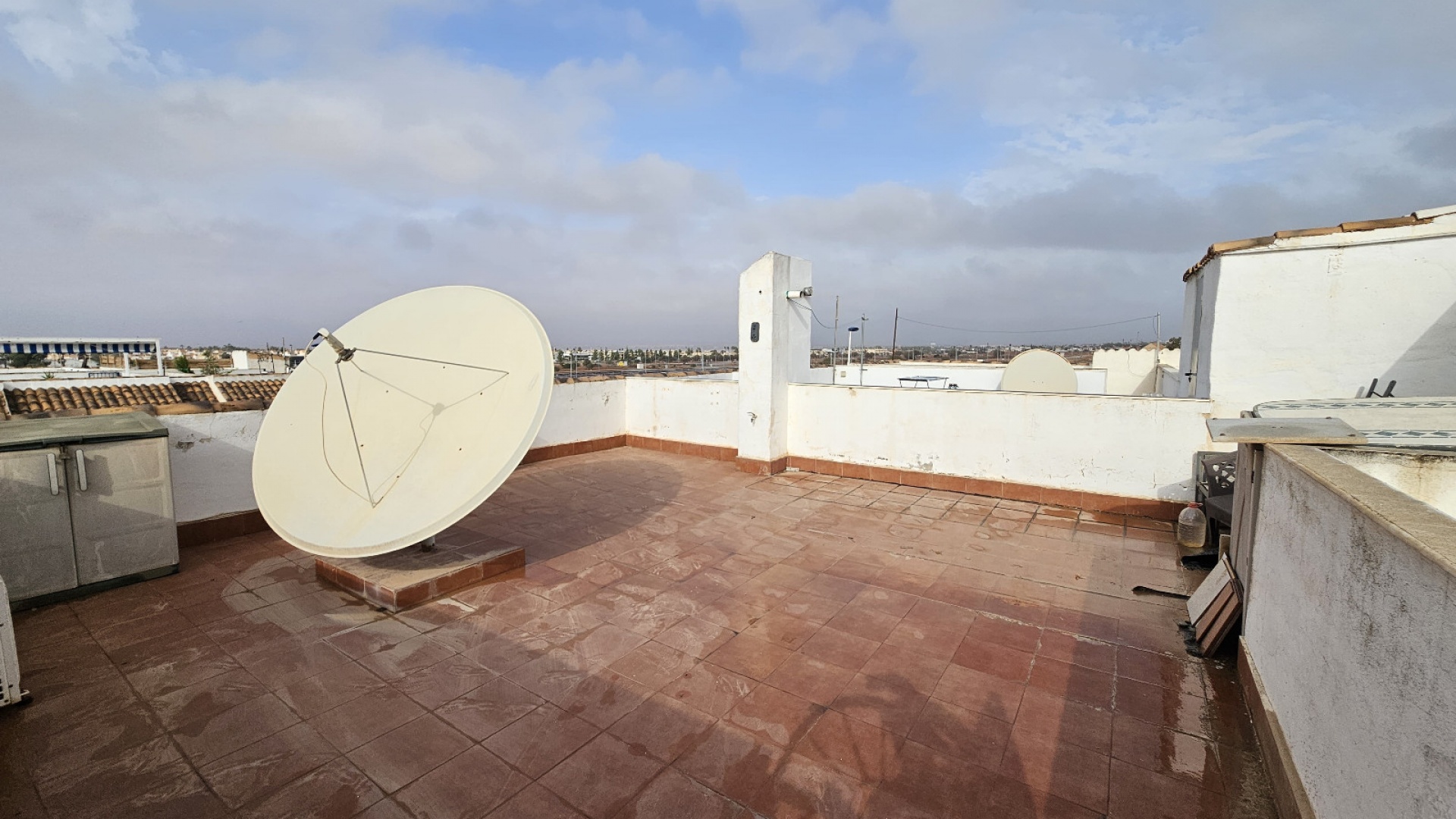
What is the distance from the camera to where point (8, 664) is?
134 inches

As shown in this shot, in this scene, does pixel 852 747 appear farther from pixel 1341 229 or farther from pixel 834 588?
pixel 1341 229

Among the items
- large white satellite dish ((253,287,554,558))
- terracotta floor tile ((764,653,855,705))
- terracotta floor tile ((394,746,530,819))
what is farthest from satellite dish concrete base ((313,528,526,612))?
terracotta floor tile ((764,653,855,705))

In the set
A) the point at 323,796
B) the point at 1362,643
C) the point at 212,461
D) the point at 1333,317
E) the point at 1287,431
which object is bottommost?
the point at 323,796

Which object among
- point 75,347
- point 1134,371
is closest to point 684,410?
point 1134,371

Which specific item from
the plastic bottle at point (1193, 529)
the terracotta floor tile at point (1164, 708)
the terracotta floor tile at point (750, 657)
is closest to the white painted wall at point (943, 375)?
the plastic bottle at point (1193, 529)

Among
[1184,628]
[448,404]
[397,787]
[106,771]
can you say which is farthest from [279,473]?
Result: [1184,628]

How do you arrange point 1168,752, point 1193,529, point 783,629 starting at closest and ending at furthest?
point 1168,752 < point 783,629 < point 1193,529

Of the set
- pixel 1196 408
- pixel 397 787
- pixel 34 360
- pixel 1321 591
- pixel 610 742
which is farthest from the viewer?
pixel 34 360

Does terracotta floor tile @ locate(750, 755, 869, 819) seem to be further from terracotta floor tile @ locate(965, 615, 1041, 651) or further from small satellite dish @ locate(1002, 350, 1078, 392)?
small satellite dish @ locate(1002, 350, 1078, 392)

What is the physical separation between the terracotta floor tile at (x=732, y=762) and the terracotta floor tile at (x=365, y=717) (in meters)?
1.68

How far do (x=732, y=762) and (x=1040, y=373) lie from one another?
35.4 feet

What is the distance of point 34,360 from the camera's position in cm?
3606

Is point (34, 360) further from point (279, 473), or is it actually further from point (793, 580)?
point (793, 580)

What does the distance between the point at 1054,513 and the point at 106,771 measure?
8.49 m
